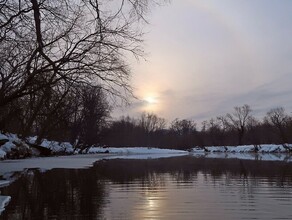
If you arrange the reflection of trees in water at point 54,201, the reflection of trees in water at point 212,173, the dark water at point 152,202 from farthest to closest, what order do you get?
1. the reflection of trees in water at point 212,173
2. the reflection of trees in water at point 54,201
3. the dark water at point 152,202

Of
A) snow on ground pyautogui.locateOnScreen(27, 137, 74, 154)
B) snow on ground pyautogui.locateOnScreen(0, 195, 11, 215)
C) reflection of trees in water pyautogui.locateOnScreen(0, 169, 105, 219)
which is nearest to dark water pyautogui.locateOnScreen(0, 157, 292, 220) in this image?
reflection of trees in water pyautogui.locateOnScreen(0, 169, 105, 219)

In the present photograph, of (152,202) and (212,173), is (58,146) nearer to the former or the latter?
(212,173)

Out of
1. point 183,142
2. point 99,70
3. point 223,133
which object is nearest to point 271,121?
point 223,133

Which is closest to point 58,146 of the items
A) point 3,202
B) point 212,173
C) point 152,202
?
point 212,173

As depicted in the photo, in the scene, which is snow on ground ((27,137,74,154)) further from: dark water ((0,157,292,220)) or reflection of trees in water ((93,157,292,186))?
dark water ((0,157,292,220))

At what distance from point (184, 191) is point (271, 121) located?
126 m

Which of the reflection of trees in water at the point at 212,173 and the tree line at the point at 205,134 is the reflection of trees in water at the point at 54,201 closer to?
the reflection of trees in water at the point at 212,173

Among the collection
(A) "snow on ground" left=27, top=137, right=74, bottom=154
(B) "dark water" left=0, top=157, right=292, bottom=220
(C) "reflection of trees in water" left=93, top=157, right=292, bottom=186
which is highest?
(A) "snow on ground" left=27, top=137, right=74, bottom=154

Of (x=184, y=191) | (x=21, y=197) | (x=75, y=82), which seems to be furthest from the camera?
(x=75, y=82)

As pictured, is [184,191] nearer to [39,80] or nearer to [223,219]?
[223,219]

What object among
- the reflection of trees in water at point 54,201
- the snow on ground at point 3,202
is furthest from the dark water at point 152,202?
the snow on ground at point 3,202

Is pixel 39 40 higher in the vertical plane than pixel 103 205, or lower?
higher

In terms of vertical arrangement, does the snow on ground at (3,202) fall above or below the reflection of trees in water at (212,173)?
below

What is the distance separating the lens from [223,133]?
502 feet
